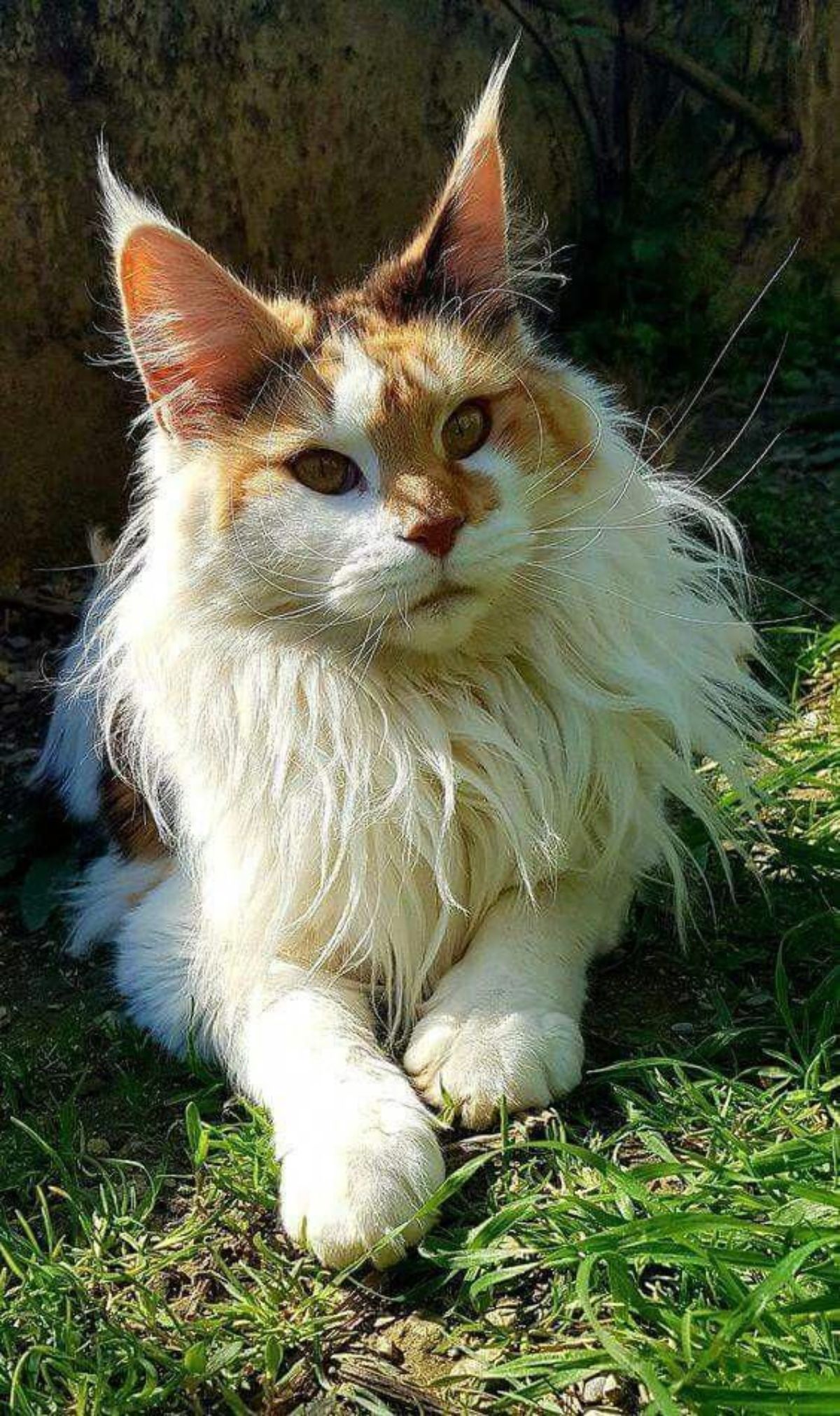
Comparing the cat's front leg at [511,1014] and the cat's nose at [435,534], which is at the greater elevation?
the cat's nose at [435,534]

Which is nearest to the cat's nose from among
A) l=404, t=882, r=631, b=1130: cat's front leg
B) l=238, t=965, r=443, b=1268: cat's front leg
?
l=404, t=882, r=631, b=1130: cat's front leg

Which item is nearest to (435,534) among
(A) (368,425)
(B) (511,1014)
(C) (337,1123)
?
(A) (368,425)

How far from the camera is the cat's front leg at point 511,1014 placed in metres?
2.11

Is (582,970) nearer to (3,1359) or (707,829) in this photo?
(707,829)

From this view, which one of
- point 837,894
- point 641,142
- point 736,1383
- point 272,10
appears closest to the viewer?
point 736,1383

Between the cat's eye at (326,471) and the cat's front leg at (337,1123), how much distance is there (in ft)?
2.58

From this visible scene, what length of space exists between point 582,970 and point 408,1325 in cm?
68

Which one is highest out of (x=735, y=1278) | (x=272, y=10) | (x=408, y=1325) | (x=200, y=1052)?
(x=272, y=10)

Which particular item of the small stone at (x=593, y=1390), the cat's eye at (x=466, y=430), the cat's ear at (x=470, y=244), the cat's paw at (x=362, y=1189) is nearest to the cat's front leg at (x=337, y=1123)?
the cat's paw at (x=362, y=1189)

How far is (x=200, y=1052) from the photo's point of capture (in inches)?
97.0

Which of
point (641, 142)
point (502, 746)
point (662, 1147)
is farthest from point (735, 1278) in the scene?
point (641, 142)

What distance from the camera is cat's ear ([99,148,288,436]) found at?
7.52ft

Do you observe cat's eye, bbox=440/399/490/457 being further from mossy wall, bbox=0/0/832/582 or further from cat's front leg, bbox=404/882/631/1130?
mossy wall, bbox=0/0/832/582

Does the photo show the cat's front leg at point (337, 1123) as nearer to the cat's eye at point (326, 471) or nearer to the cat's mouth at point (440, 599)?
the cat's mouth at point (440, 599)
